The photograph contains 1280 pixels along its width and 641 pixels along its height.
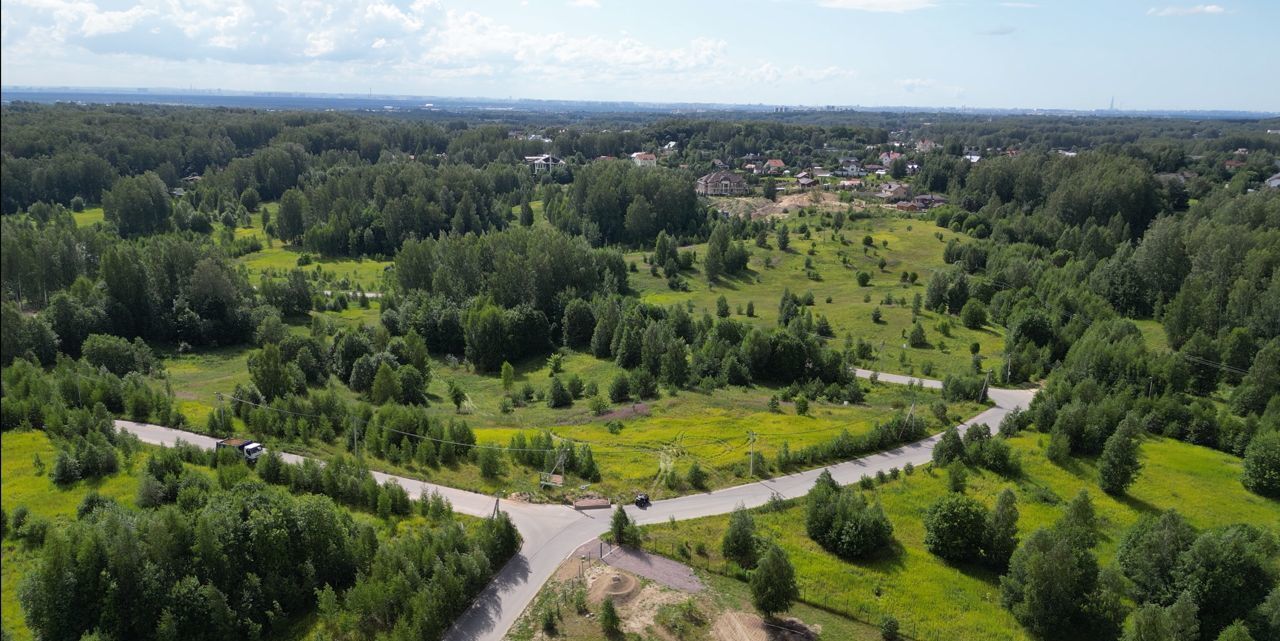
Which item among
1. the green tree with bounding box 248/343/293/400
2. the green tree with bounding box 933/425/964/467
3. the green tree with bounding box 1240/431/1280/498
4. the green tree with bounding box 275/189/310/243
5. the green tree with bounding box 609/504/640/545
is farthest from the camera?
the green tree with bounding box 275/189/310/243

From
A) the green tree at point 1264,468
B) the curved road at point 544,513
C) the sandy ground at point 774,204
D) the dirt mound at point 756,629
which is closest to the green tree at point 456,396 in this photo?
the curved road at point 544,513

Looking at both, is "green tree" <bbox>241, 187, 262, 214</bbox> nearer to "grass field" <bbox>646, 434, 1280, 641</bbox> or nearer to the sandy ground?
the sandy ground

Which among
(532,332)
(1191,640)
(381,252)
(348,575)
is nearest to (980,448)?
(1191,640)

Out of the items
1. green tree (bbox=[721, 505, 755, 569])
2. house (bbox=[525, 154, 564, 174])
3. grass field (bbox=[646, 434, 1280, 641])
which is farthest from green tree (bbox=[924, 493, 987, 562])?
house (bbox=[525, 154, 564, 174])

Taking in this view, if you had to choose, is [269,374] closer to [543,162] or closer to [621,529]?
[621,529]

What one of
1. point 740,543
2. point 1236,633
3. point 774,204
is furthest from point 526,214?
point 1236,633

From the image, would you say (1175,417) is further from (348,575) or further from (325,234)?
(325,234)
